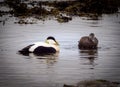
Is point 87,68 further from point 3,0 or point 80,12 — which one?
point 3,0

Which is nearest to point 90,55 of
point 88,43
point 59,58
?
point 59,58

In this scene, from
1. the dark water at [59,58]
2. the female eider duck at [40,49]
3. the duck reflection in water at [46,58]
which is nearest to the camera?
the dark water at [59,58]

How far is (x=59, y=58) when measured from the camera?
18.1m

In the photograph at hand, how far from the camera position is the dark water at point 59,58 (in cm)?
1382

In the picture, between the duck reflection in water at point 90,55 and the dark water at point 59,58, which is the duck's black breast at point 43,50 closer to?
the dark water at point 59,58

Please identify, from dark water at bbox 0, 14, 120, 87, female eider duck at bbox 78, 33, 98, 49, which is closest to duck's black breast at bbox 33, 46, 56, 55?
dark water at bbox 0, 14, 120, 87

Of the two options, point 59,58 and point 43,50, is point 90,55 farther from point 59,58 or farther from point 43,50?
point 43,50

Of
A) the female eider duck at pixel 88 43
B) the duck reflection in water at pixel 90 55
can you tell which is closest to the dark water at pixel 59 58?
the duck reflection in water at pixel 90 55

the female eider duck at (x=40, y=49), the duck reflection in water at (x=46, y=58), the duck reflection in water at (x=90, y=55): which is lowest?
the duck reflection in water at (x=90, y=55)

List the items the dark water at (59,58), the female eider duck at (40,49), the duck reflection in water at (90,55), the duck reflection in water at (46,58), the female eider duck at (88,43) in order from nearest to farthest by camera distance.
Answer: the dark water at (59,58), the duck reflection in water at (46,58), the duck reflection in water at (90,55), the female eider duck at (40,49), the female eider duck at (88,43)

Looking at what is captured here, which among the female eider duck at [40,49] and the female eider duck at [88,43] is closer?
the female eider duck at [40,49]

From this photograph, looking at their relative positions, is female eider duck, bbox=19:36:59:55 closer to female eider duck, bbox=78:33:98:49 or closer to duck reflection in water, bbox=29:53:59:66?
duck reflection in water, bbox=29:53:59:66

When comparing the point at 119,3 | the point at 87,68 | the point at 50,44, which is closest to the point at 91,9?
the point at 119,3

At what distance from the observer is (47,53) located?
764 inches
